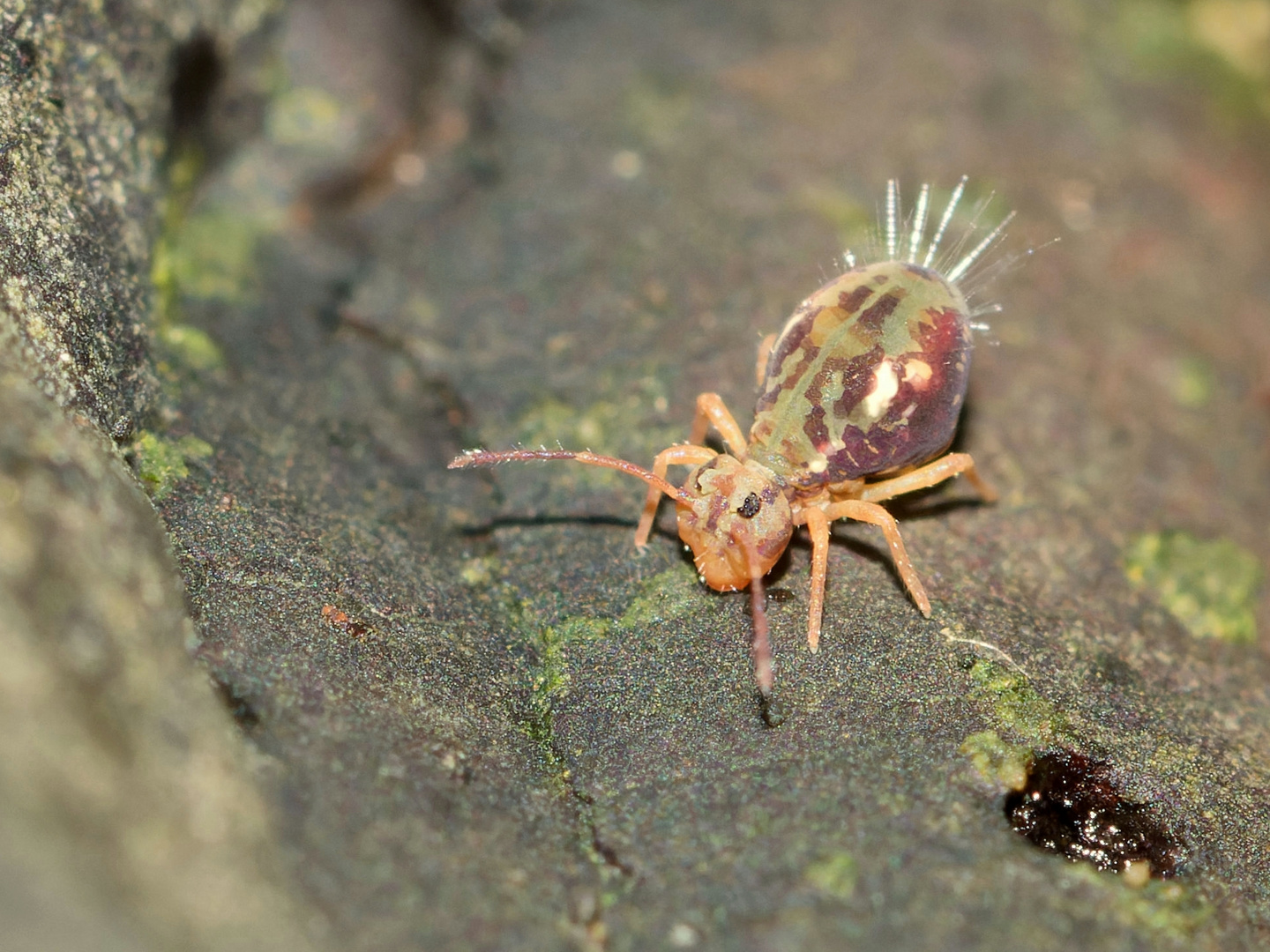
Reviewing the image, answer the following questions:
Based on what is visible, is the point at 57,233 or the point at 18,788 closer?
the point at 18,788

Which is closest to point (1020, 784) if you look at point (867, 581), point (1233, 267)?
point (867, 581)

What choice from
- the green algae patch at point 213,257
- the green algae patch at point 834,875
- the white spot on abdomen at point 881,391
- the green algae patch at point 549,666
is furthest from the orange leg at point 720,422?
the green algae patch at point 213,257

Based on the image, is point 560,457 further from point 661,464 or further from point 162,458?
point 162,458

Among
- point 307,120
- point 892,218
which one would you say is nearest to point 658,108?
point 892,218

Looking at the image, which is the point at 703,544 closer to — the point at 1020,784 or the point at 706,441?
the point at 706,441

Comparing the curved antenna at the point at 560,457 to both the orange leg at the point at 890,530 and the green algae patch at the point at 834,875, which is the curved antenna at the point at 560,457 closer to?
the orange leg at the point at 890,530

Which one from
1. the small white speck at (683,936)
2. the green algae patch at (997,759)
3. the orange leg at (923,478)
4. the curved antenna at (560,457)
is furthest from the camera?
the orange leg at (923,478)
